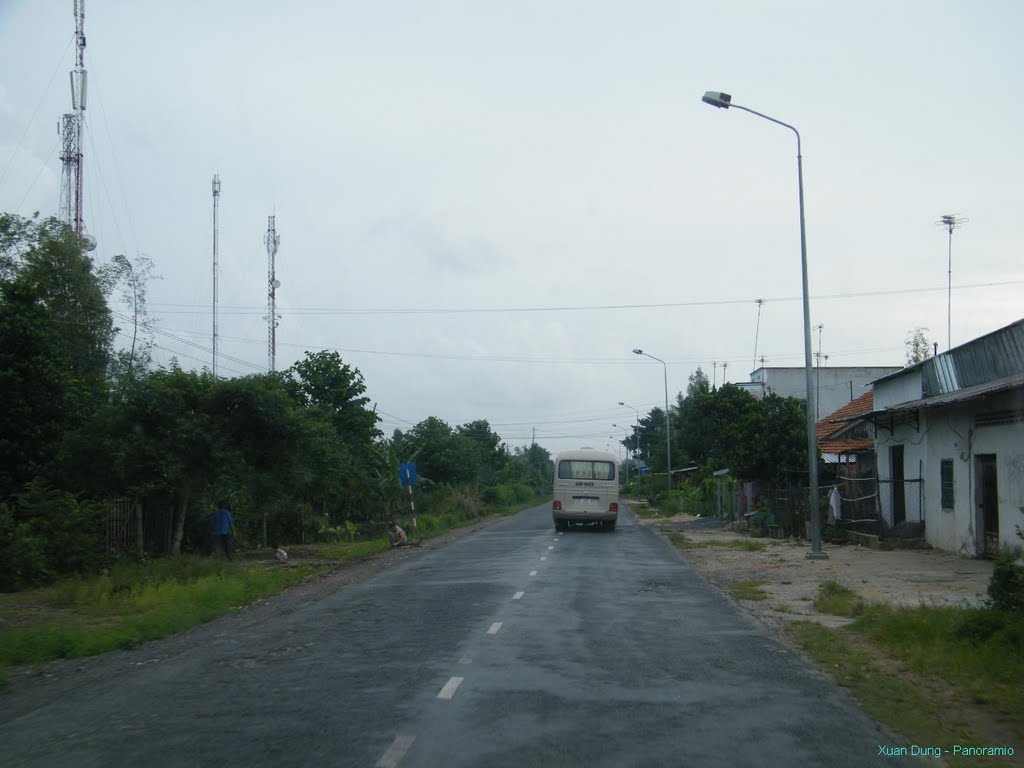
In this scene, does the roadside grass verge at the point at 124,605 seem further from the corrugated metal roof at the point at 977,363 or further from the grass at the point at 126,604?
the corrugated metal roof at the point at 977,363

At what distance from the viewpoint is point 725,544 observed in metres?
31.3

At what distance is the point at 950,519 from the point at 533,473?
107610 mm

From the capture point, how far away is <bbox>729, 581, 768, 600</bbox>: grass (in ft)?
55.3

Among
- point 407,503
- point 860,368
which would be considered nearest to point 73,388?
point 407,503

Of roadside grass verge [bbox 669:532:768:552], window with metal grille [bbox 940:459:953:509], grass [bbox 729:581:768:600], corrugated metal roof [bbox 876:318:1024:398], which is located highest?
corrugated metal roof [bbox 876:318:1024:398]

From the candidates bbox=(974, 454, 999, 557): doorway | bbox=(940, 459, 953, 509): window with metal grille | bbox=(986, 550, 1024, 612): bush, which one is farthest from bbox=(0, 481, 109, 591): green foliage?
bbox=(940, 459, 953, 509): window with metal grille

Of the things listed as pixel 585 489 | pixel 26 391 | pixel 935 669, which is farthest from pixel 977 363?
pixel 26 391

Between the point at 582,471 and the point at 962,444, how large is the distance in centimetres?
1837

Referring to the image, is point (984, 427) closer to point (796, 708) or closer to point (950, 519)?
point (950, 519)

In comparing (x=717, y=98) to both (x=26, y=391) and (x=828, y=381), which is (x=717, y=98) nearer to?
(x=26, y=391)

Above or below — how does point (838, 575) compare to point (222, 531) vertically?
below

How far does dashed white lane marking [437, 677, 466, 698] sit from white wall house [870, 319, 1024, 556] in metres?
13.4

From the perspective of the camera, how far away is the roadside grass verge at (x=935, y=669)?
7.70m

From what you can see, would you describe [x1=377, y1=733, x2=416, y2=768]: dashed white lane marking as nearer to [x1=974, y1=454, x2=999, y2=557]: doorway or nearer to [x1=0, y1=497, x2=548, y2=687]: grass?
[x1=0, y1=497, x2=548, y2=687]: grass
